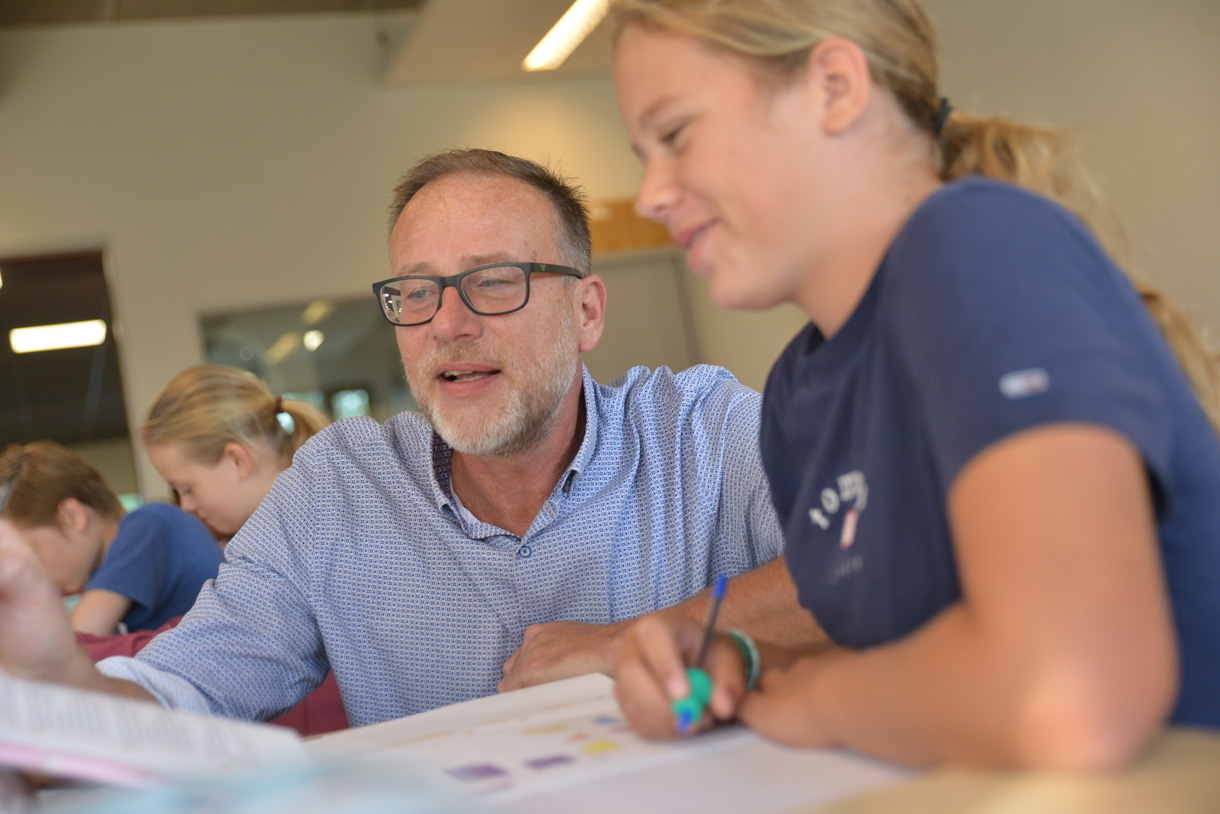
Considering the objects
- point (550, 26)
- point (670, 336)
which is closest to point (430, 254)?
point (550, 26)

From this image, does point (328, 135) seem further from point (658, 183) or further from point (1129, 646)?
point (1129, 646)

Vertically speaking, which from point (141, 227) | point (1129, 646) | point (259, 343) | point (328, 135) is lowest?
point (1129, 646)

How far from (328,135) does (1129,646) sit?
20.1 feet

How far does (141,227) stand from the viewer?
568 centimetres

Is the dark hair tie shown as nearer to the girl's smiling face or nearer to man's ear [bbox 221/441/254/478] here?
the girl's smiling face

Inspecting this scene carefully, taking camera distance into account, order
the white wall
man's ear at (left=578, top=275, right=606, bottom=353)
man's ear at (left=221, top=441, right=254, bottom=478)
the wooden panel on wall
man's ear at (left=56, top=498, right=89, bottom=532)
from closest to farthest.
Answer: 1. man's ear at (left=578, top=275, right=606, bottom=353)
2. man's ear at (left=221, top=441, right=254, bottom=478)
3. man's ear at (left=56, top=498, right=89, bottom=532)
4. the white wall
5. the wooden panel on wall

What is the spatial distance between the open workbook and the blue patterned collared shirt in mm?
670

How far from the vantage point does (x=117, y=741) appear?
0.63 metres

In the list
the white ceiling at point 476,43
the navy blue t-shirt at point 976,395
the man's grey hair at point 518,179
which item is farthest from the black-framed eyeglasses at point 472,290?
the white ceiling at point 476,43

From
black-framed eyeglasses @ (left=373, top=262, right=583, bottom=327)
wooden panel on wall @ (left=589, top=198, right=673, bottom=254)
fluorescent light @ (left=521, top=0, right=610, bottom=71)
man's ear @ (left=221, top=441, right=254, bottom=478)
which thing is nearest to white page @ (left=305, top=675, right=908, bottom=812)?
black-framed eyeglasses @ (left=373, top=262, right=583, bottom=327)

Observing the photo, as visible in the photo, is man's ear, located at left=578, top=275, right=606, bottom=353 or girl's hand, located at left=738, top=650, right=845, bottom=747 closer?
girl's hand, located at left=738, top=650, right=845, bottom=747

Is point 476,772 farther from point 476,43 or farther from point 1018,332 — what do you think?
point 476,43

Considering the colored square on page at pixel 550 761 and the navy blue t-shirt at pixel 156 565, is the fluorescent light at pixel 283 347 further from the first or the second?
the colored square on page at pixel 550 761

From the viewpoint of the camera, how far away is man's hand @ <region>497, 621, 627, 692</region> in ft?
3.85
